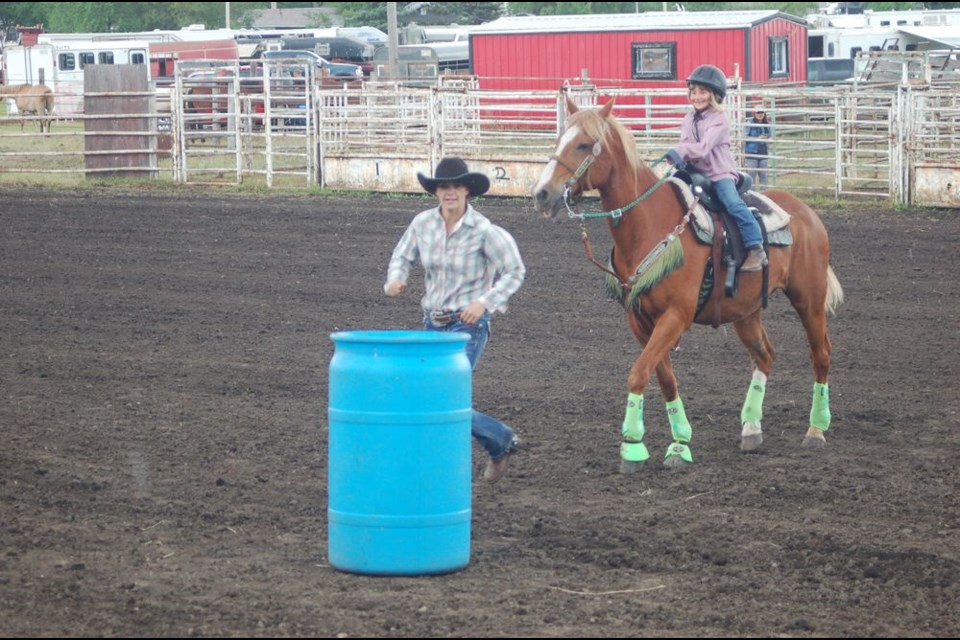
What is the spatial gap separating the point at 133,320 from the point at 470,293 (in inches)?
243

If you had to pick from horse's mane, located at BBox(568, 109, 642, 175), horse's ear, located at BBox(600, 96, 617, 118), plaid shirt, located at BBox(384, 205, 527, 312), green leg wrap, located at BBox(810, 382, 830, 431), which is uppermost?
horse's ear, located at BBox(600, 96, 617, 118)

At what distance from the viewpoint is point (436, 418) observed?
5.60 m

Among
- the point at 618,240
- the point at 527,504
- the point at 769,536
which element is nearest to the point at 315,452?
the point at 527,504

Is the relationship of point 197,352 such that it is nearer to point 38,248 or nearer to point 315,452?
point 315,452

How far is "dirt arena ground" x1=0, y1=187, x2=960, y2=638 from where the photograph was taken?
525 centimetres

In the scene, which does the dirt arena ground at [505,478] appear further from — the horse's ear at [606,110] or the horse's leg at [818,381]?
the horse's ear at [606,110]

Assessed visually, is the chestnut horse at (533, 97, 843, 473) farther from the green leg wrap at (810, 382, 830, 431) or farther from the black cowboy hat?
the black cowboy hat

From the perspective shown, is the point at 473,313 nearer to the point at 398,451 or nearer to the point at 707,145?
the point at 398,451

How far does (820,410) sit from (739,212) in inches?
50.3

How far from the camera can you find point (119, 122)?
81.9 feet

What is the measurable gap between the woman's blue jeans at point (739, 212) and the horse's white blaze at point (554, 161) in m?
1.00

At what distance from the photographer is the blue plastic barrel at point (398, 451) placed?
5.56 metres

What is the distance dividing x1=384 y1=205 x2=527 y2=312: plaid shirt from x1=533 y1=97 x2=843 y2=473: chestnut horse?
61 cm

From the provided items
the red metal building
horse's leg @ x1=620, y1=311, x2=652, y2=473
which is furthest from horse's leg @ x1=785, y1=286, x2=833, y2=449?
the red metal building
